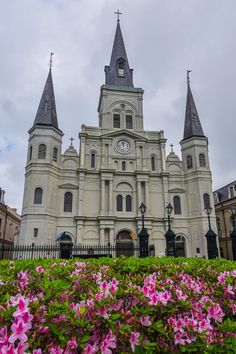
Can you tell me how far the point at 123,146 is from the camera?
33500mm

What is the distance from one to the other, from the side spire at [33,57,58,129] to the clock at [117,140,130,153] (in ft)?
28.0

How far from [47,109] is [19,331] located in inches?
1300

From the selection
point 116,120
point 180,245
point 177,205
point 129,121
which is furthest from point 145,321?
point 129,121

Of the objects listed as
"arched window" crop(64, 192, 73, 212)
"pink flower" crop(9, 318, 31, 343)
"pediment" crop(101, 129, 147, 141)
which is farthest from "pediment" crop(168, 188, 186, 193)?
"pink flower" crop(9, 318, 31, 343)

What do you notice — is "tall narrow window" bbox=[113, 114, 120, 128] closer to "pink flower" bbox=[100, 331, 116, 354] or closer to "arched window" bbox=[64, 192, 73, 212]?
"arched window" bbox=[64, 192, 73, 212]

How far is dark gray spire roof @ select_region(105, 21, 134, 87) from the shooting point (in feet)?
127

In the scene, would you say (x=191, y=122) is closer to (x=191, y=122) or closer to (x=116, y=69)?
(x=191, y=122)

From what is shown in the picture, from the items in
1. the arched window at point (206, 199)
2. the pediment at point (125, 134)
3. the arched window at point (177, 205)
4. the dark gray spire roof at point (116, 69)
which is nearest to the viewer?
the arched window at point (206, 199)

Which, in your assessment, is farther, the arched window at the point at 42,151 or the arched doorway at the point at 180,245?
the arched doorway at the point at 180,245

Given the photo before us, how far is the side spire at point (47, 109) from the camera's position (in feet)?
102

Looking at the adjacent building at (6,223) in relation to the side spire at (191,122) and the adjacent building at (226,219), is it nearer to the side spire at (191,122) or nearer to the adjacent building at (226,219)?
the side spire at (191,122)

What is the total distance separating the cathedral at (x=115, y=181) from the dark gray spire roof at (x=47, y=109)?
0.40ft

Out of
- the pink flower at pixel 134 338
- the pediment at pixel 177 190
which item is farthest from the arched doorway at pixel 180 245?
the pink flower at pixel 134 338

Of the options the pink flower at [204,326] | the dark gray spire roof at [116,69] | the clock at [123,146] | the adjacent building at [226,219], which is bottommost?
the pink flower at [204,326]
